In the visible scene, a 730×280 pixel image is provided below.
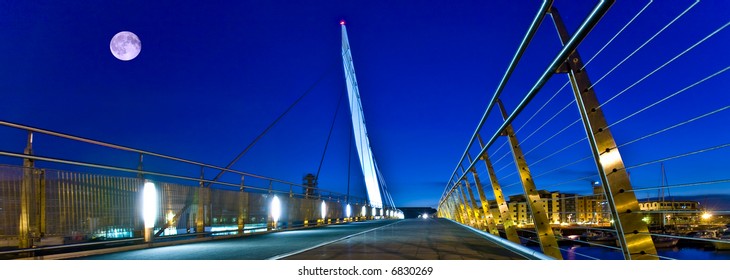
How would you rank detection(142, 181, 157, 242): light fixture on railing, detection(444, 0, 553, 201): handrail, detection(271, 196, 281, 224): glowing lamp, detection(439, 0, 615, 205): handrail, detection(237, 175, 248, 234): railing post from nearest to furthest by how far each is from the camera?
detection(439, 0, 615, 205): handrail, detection(444, 0, 553, 201): handrail, detection(142, 181, 157, 242): light fixture on railing, detection(237, 175, 248, 234): railing post, detection(271, 196, 281, 224): glowing lamp

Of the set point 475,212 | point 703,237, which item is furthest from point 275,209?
point 703,237

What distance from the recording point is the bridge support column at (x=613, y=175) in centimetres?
226

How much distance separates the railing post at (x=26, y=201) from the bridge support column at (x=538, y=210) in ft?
11.5

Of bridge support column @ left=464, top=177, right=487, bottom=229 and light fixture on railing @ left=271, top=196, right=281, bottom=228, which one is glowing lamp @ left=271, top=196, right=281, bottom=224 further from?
bridge support column @ left=464, top=177, right=487, bottom=229

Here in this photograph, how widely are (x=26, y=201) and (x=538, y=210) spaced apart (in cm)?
363

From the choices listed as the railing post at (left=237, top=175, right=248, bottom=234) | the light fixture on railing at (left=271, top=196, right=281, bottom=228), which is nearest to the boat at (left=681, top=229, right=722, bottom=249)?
the railing post at (left=237, top=175, right=248, bottom=234)

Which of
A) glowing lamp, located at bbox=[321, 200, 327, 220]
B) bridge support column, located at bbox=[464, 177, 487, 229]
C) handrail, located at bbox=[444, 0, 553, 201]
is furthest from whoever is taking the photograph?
glowing lamp, located at bbox=[321, 200, 327, 220]

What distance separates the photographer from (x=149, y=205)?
6012 mm

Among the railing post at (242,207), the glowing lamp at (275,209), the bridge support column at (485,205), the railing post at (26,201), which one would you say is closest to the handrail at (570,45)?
the bridge support column at (485,205)

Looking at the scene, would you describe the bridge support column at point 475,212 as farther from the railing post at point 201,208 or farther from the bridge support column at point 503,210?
the railing post at point 201,208

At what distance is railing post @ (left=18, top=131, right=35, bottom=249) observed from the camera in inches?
163

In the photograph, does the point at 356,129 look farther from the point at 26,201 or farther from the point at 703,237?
the point at 703,237

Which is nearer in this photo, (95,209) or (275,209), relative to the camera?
(95,209)

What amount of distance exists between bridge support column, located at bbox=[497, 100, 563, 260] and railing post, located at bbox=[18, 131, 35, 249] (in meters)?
Result: 3.52
